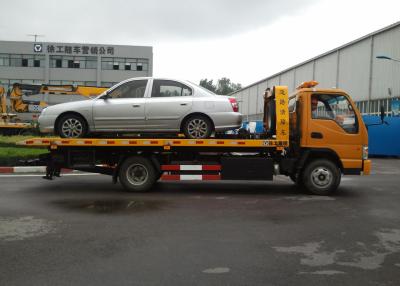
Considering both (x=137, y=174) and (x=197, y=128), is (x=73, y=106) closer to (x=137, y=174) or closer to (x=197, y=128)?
(x=137, y=174)

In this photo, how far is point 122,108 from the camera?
9.16m

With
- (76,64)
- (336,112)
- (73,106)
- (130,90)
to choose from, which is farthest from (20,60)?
(336,112)

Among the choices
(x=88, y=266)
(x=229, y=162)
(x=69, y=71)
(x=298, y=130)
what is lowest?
(x=88, y=266)

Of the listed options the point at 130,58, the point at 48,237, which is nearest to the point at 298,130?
the point at 48,237

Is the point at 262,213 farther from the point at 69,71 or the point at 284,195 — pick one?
the point at 69,71

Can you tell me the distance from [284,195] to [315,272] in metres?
4.91

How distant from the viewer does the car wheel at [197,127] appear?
9109mm

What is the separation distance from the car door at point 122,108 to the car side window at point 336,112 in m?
3.74

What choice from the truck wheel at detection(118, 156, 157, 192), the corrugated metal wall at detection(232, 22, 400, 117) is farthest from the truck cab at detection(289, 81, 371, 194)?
the corrugated metal wall at detection(232, 22, 400, 117)

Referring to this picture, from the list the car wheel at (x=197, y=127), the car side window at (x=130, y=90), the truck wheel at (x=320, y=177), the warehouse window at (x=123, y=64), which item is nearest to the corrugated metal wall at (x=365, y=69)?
the truck wheel at (x=320, y=177)

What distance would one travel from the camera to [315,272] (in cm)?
439

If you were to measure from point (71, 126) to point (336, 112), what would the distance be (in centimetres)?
583

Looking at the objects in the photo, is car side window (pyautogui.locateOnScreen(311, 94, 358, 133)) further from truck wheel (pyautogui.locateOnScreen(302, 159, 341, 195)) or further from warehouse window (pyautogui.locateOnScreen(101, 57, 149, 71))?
warehouse window (pyautogui.locateOnScreen(101, 57, 149, 71))

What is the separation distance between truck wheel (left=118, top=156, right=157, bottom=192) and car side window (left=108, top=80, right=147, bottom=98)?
4.59 ft
